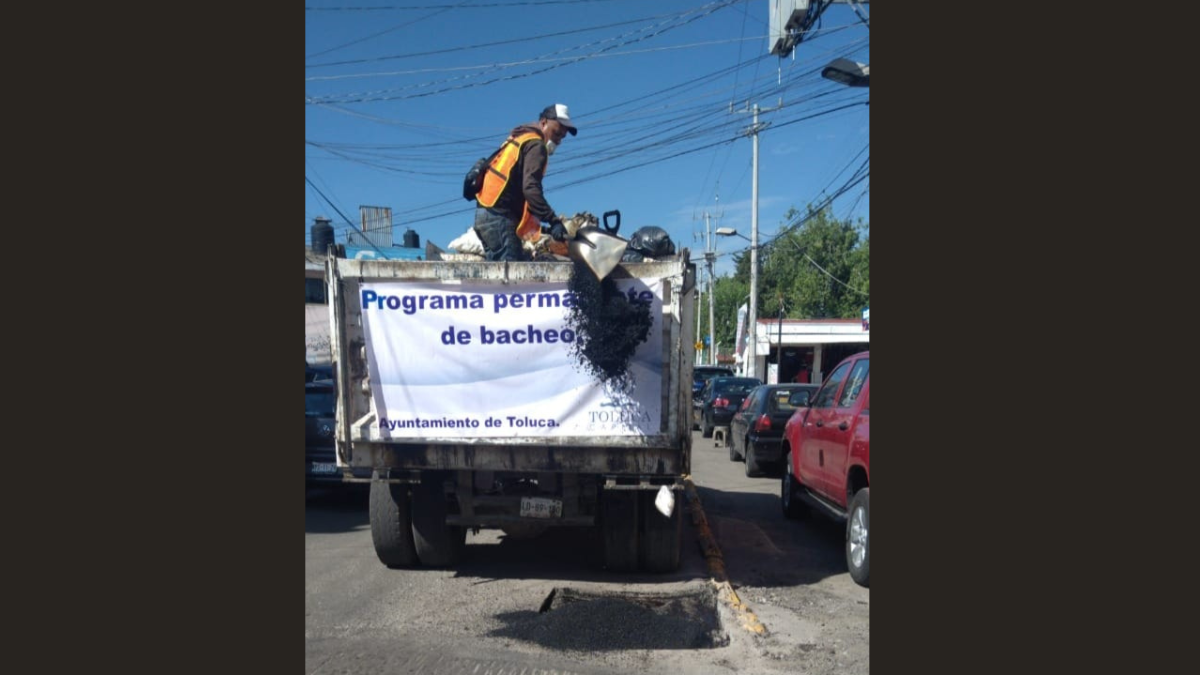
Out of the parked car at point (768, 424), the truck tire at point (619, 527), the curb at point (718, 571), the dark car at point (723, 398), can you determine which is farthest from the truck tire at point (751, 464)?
the truck tire at point (619, 527)

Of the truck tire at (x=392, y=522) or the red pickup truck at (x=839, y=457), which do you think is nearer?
the red pickup truck at (x=839, y=457)

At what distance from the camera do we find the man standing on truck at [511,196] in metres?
6.70

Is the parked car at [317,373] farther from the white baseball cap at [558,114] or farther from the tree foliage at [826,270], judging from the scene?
the tree foliage at [826,270]

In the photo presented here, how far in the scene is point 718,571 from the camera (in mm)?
7234

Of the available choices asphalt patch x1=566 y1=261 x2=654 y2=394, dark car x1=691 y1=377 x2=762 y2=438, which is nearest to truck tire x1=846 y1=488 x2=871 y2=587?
asphalt patch x1=566 y1=261 x2=654 y2=394

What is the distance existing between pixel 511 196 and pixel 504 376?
1.45 meters

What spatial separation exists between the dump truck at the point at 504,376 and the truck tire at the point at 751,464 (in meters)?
6.96

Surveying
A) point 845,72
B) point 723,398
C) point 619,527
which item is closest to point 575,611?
point 619,527

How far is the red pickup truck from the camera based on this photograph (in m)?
6.76

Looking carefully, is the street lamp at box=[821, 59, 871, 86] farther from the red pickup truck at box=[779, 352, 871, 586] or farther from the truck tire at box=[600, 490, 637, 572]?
the truck tire at box=[600, 490, 637, 572]

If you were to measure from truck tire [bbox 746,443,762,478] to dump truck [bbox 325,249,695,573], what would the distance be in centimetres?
696

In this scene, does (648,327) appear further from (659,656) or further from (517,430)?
(659,656)

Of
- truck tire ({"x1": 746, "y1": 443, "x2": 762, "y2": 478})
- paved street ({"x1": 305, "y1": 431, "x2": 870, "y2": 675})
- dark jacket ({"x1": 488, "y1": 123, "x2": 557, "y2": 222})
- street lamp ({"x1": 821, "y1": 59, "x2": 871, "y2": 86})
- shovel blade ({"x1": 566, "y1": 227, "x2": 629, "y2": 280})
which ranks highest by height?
street lamp ({"x1": 821, "y1": 59, "x2": 871, "y2": 86})

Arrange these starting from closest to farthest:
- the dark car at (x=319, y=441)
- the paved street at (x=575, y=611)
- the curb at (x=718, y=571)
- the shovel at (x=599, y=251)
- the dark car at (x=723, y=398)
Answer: the paved street at (x=575, y=611)
the curb at (x=718, y=571)
the shovel at (x=599, y=251)
the dark car at (x=319, y=441)
the dark car at (x=723, y=398)
